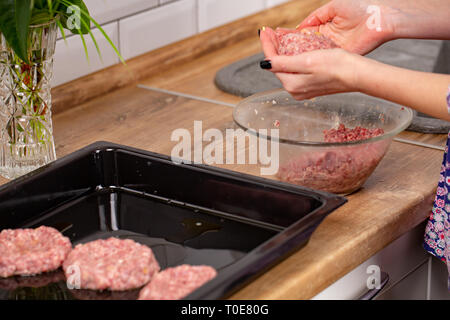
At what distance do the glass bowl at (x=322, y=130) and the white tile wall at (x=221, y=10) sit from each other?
616 millimetres

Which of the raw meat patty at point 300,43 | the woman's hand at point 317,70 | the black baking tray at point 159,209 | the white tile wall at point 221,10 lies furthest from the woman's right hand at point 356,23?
the white tile wall at point 221,10

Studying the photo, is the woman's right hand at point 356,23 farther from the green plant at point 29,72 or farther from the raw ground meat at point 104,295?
the raw ground meat at point 104,295

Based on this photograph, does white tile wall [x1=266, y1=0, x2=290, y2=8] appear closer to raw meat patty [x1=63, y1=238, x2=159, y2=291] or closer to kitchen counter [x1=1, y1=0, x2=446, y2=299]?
kitchen counter [x1=1, y1=0, x2=446, y2=299]

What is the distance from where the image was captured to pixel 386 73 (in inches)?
42.0

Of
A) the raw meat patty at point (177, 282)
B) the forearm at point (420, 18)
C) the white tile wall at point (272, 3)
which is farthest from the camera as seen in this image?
the white tile wall at point (272, 3)

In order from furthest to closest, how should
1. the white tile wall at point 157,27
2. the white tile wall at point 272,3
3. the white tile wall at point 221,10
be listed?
the white tile wall at point 272,3, the white tile wall at point 221,10, the white tile wall at point 157,27

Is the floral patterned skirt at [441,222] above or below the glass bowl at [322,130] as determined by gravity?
below

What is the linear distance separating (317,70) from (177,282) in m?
0.38

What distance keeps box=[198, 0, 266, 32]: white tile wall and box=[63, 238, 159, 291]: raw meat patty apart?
0.97 metres

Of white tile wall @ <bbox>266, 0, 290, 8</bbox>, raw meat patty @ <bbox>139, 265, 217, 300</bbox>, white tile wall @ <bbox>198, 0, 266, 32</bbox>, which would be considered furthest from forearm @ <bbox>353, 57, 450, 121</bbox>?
white tile wall @ <bbox>266, 0, 290, 8</bbox>

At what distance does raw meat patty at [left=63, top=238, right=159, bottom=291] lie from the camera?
0.94 meters

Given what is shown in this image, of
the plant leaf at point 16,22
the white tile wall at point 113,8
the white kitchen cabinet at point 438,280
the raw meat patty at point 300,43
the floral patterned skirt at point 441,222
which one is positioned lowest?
the white kitchen cabinet at point 438,280

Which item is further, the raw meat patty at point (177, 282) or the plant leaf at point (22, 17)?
the plant leaf at point (22, 17)

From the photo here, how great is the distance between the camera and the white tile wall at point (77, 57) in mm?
1542
